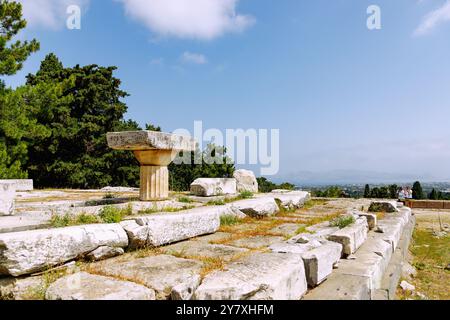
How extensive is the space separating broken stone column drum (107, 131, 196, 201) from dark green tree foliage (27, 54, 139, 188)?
1426 centimetres

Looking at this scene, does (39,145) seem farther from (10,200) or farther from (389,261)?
(389,261)

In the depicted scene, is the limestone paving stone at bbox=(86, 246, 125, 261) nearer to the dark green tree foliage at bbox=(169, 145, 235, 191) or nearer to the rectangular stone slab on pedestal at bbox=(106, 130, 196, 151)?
the rectangular stone slab on pedestal at bbox=(106, 130, 196, 151)

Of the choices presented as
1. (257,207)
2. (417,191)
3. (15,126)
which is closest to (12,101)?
(15,126)

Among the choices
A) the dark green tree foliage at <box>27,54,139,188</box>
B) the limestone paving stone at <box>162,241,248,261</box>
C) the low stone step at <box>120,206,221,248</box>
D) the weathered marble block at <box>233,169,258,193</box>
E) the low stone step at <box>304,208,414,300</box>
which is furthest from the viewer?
the dark green tree foliage at <box>27,54,139,188</box>

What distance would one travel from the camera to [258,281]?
2.86 metres

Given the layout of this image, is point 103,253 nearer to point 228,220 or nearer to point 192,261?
point 192,261

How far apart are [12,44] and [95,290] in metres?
18.4

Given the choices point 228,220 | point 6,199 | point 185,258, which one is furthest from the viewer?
point 228,220

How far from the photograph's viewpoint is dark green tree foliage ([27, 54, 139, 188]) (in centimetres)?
2119

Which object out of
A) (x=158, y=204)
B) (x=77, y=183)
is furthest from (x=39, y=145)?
(x=158, y=204)

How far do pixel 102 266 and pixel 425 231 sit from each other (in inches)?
335

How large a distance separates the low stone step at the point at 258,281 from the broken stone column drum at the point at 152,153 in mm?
4392

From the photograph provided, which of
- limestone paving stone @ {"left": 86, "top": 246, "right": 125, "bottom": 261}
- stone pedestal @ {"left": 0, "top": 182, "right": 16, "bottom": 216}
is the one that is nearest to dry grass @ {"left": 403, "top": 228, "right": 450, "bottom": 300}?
limestone paving stone @ {"left": 86, "top": 246, "right": 125, "bottom": 261}

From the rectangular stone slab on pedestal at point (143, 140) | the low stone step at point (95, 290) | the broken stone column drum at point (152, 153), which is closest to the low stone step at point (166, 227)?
the low stone step at point (95, 290)
